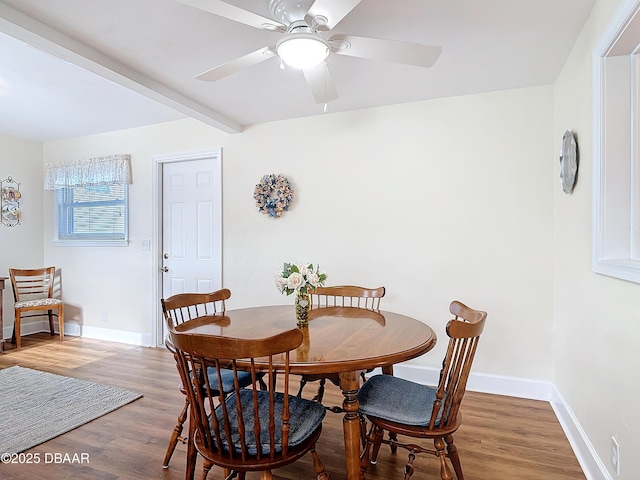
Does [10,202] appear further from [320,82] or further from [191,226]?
[320,82]

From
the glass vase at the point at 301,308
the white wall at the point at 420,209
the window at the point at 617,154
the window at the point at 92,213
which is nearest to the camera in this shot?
the window at the point at 617,154

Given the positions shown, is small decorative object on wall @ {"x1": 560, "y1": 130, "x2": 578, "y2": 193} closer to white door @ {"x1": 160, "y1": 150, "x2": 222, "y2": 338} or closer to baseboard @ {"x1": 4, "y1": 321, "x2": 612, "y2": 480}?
baseboard @ {"x1": 4, "y1": 321, "x2": 612, "y2": 480}

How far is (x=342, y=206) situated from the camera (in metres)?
3.34

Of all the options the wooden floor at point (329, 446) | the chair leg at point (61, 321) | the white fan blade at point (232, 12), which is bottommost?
the wooden floor at point (329, 446)

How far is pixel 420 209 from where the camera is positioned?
3100 mm

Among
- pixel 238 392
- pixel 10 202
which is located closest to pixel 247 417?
pixel 238 392

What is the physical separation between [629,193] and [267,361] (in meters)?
1.75

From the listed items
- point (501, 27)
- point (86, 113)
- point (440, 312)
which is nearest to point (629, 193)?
point (501, 27)

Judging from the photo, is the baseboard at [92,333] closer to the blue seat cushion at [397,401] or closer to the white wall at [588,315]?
the blue seat cushion at [397,401]

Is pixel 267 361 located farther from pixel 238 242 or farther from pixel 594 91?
pixel 238 242

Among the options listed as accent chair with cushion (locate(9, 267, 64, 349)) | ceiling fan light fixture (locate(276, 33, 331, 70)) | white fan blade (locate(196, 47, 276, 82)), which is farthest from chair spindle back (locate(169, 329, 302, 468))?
accent chair with cushion (locate(9, 267, 64, 349))

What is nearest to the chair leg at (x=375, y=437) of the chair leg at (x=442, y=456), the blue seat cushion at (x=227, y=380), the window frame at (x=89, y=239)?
the chair leg at (x=442, y=456)

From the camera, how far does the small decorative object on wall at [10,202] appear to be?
171 inches

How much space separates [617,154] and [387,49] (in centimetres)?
115
